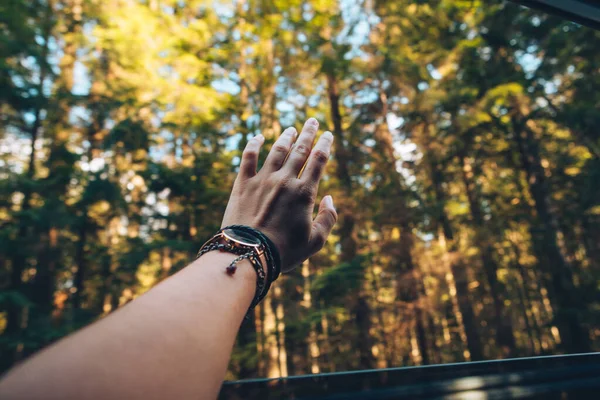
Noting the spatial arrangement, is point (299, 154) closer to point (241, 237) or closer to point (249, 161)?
point (249, 161)

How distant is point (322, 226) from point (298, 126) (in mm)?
10045

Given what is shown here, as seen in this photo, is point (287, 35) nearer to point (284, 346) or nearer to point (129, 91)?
point (129, 91)

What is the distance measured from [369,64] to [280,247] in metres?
11.8

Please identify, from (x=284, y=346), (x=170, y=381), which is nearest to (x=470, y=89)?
(x=284, y=346)

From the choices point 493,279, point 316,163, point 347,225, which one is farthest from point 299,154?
point 493,279

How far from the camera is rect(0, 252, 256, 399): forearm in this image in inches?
20.9

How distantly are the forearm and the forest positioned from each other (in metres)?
8.95

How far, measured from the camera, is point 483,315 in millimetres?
15852

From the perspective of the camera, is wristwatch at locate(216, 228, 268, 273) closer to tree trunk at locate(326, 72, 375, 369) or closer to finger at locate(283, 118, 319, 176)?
finger at locate(283, 118, 319, 176)

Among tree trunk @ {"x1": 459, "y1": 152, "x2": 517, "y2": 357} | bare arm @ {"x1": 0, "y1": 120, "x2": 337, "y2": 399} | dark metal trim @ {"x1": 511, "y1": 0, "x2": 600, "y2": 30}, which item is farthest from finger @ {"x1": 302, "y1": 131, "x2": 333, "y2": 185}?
tree trunk @ {"x1": 459, "y1": 152, "x2": 517, "y2": 357}

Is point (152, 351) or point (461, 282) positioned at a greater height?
point (461, 282)

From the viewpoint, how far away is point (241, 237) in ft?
3.46

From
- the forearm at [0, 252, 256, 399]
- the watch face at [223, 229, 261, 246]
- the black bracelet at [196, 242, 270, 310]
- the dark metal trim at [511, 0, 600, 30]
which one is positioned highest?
the dark metal trim at [511, 0, 600, 30]

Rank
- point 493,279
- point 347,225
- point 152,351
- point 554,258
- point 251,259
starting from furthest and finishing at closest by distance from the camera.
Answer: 1. point 493,279
2. point 347,225
3. point 554,258
4. point 251,259
5. point 152,351
